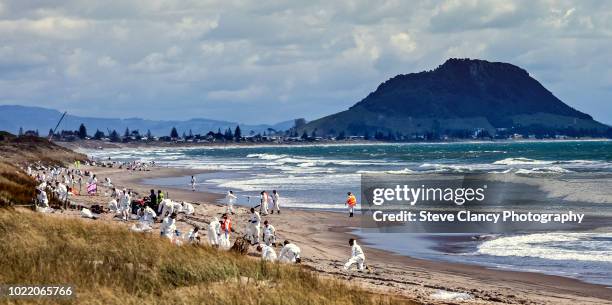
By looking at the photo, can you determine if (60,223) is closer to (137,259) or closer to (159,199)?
(137,259)

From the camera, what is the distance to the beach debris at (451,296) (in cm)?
1673

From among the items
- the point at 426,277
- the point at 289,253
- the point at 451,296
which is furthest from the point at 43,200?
the point at 451,296

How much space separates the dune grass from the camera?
12070mm

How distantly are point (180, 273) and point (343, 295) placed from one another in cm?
287

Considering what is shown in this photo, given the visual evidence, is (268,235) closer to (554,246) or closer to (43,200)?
(43,200)

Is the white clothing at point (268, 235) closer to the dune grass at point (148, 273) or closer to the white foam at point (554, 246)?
the dune grass at point (148, 273)

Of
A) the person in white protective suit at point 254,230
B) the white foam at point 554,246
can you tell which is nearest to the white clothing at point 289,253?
the person in white protective suit at point 254,230

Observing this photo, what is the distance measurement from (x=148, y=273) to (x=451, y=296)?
257 inches

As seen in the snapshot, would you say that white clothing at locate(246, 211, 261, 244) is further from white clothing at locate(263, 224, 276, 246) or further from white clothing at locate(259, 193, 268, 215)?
white clothing at locate(259, 193, 268, 215)

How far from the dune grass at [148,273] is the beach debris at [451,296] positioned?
2.59m

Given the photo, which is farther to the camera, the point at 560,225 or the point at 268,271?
the point at 560,225

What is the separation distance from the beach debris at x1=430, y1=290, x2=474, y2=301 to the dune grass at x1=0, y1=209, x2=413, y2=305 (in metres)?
2.59

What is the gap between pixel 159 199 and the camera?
30531 millimetres

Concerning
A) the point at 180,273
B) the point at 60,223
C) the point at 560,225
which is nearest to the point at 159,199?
the point at 60,223
